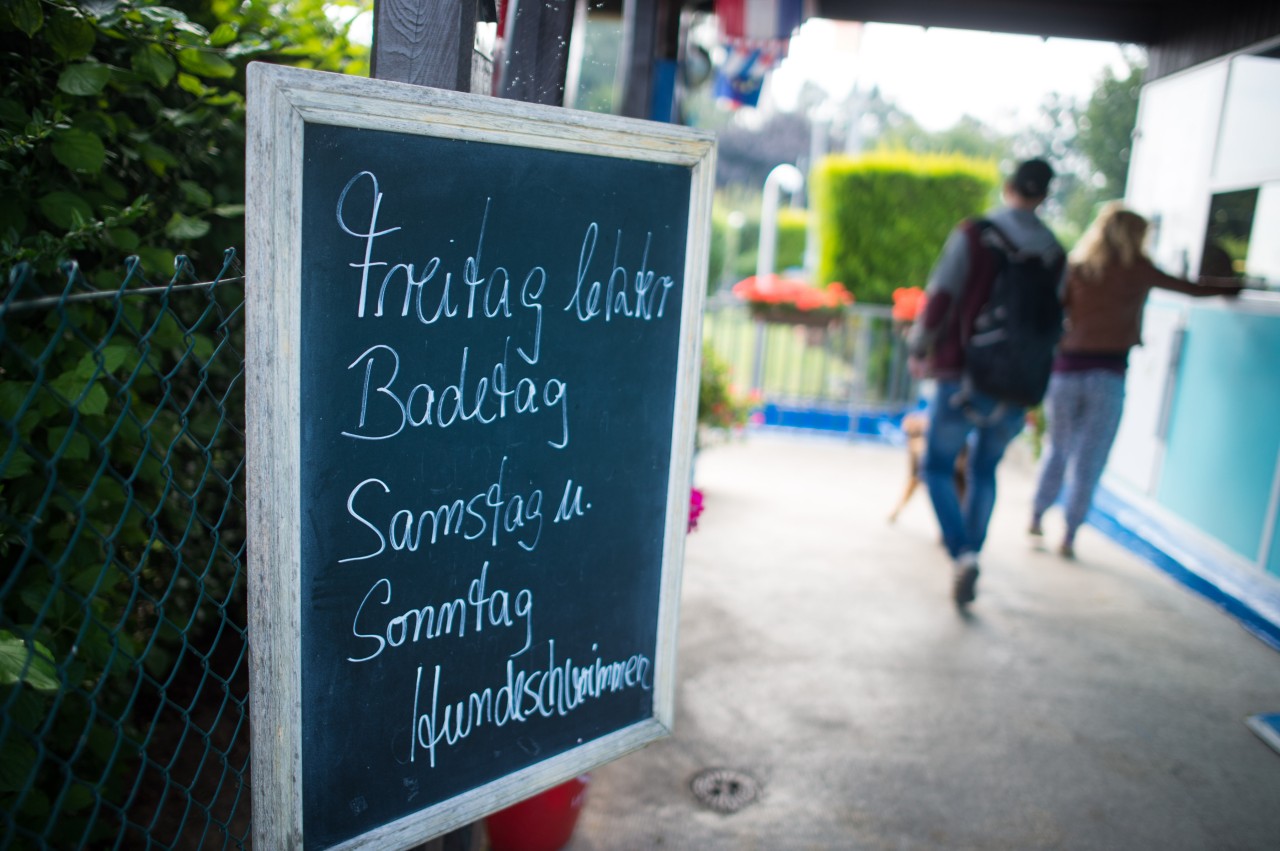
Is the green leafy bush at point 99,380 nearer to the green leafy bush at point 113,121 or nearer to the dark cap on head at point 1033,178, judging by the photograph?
the green leafy bush at point 113,121

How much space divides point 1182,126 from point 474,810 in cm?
589

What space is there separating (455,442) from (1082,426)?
12.8 feet

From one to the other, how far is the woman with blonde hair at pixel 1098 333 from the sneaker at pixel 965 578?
1008 mm

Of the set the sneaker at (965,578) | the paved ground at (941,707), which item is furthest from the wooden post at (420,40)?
the sneaker at (965,578)

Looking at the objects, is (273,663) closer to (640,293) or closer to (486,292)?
(486,292)

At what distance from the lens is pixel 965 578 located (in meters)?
3.95

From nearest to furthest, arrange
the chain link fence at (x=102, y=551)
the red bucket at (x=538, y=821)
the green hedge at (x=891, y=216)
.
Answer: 1. the chain link fence at (x=102, y=551)
2. the red bucket at (x=538, y=821)
3. the green hedge at (x=891, y=216)

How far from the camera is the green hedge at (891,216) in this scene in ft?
30.7

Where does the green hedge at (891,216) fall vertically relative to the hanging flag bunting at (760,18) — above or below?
below

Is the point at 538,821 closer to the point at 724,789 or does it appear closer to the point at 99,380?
the point at 724,789

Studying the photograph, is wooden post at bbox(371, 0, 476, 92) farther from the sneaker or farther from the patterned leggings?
the patterned leggings

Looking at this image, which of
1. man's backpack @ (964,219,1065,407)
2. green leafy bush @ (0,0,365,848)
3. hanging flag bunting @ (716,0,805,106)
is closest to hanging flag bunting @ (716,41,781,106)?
hanging flag bunting @ (716,0,805,106)

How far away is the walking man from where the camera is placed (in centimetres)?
369

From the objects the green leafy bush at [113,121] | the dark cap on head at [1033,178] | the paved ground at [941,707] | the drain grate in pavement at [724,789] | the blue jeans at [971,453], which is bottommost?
the drain grate in pavement at [724,789]
